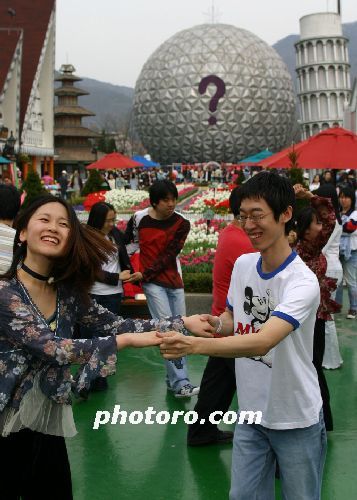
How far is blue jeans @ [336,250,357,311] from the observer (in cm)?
761

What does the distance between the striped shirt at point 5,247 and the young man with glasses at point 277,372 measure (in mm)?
1967

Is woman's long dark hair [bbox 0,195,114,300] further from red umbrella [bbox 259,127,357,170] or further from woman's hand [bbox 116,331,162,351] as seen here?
red umbrella [bbox 259,127,357,170]

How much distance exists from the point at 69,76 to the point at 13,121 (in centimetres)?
2820

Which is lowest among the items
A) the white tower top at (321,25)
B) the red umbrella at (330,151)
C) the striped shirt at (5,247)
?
the striped shirt at (5,247)

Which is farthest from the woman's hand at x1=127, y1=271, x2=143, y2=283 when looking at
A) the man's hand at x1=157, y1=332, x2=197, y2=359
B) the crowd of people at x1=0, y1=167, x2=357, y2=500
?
the man's hand at x1=157, y1=332, x2=197, y2=359

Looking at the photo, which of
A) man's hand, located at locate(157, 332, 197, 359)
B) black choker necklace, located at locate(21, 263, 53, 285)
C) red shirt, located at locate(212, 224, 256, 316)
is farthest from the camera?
red shirt, located at locate(212, 224, 256, 316)

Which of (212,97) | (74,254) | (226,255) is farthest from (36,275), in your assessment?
(212,97)

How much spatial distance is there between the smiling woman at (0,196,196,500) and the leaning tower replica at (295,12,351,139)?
178ft

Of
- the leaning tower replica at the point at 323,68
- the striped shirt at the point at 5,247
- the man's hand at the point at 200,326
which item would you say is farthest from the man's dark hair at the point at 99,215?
the leaning tower replica at the point at 323,68

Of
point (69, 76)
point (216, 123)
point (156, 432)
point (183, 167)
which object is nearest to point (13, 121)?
point (183, 167)

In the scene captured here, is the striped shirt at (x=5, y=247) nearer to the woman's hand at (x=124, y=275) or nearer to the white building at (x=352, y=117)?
the woman's hand at (x=124, y=275)

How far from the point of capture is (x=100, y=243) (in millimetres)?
2693

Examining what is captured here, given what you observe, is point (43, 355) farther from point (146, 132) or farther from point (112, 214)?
point (146, 132)

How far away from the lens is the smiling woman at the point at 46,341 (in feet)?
7.83
